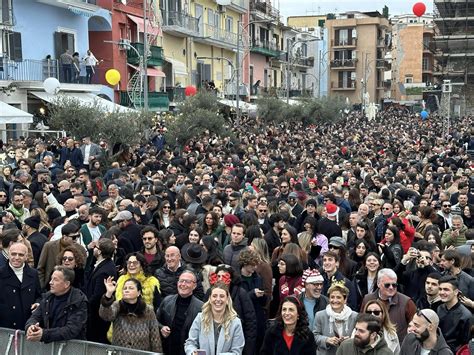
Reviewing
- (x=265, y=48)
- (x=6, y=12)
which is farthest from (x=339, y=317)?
(x=265, y=48)

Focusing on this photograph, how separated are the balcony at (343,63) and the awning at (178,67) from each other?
4479 centimetres

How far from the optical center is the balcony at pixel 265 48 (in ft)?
183

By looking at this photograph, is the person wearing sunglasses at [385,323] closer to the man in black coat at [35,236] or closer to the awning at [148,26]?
the man in black coat at [35,236]

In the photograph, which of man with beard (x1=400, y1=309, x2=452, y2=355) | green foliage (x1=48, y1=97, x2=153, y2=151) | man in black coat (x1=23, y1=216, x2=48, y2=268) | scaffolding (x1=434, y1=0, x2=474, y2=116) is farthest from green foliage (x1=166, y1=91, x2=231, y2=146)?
scaffolding (x1=434, y1=0, x2=474, y2=116)

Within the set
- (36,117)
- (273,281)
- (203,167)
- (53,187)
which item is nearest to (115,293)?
(273,281)

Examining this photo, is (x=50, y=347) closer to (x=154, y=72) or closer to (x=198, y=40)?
(x=154, y=72)

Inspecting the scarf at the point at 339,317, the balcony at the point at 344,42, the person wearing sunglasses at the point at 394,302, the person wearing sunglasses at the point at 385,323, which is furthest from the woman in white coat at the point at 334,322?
the balcony at the point at 344,42

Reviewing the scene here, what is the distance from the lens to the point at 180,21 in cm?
3912

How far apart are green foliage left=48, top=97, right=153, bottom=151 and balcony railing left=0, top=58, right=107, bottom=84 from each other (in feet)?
19.5

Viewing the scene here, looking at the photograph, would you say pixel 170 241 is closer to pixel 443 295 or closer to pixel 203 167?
pixel 443 295

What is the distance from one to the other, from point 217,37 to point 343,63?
3936 centimetres

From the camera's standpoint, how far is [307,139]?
99.1 ft

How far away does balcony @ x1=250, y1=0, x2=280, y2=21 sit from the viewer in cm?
5568

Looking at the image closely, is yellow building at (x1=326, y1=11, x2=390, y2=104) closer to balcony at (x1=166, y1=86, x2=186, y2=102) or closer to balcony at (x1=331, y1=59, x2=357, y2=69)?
balcony at (x1=331, y1=59, x2=357, y2=69)
